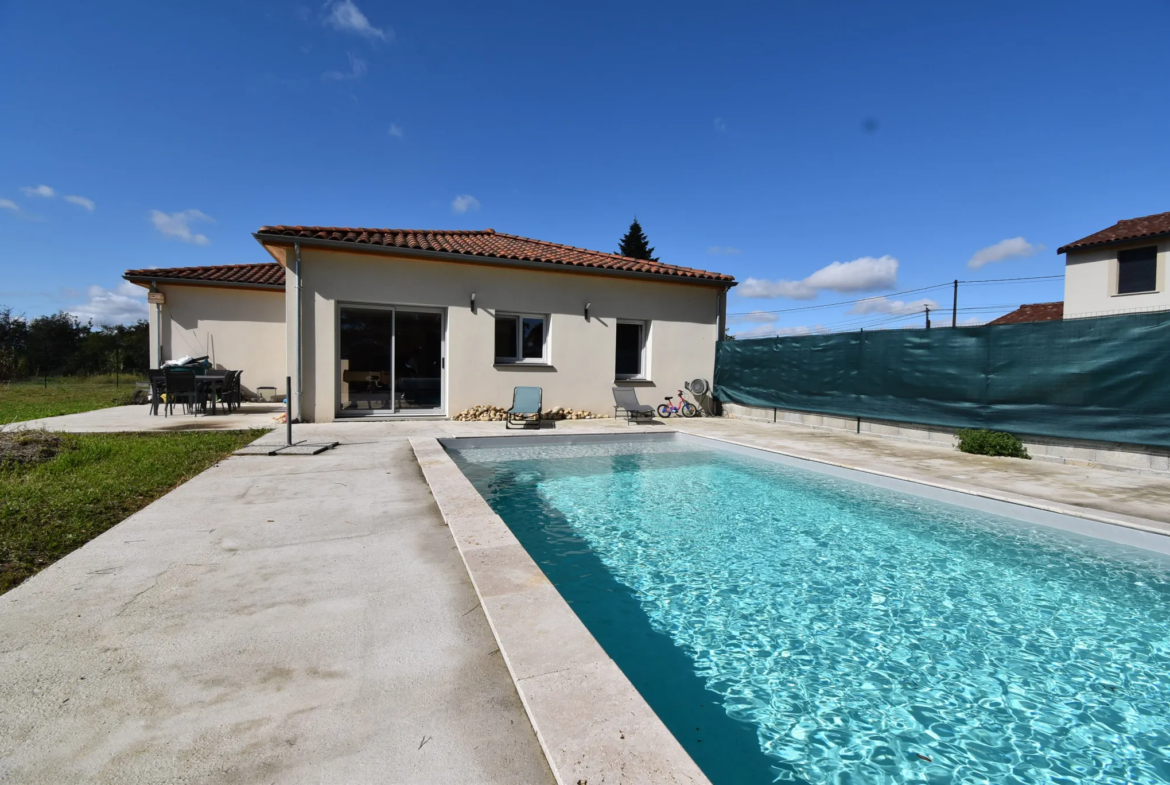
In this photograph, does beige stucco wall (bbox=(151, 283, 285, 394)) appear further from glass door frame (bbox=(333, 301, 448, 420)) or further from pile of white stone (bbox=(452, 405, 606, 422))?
pile of white stone (bbox=(452, 405, 606, 422))

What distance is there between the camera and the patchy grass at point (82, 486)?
123 inches

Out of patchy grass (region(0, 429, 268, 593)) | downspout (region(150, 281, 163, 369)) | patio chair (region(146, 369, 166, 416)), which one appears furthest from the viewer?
downspout (region(150, 281, 163, 369))

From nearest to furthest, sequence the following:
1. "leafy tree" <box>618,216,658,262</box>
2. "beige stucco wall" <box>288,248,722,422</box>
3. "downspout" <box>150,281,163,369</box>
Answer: "beige stucco wall" <box>288,248,722,422</box>, "downspout" <box>150,281,163,369</box>, "leafy tree" <box>618,216,658,262</box>

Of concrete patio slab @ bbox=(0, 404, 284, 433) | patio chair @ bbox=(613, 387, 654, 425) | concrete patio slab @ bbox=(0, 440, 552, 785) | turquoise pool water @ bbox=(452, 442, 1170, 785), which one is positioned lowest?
turquoise pool water @ bbox=(452, 442, 1170, 785)

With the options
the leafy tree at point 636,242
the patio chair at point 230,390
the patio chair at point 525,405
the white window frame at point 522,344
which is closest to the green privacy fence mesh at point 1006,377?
the white window frame at point 522,344

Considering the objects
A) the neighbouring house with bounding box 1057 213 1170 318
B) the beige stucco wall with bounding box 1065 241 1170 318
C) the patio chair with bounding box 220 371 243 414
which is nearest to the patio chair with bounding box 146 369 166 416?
the patio chair with bounding box 220 371 243 414

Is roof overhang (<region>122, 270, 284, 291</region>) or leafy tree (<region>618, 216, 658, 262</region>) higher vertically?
leafy tree (<region>618, 216, 658, 262</region>)

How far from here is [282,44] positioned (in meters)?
8.66

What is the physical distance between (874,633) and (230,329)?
15.6 metres

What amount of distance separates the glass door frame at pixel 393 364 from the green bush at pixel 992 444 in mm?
9349

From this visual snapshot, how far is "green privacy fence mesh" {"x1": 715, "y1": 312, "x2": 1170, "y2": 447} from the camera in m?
6.27

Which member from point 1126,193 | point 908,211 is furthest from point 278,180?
point 1126,193

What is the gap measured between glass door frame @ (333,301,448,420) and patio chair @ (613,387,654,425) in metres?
3.81

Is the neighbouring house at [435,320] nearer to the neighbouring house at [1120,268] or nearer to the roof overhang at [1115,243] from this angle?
the roof overhang at [1115,243]
